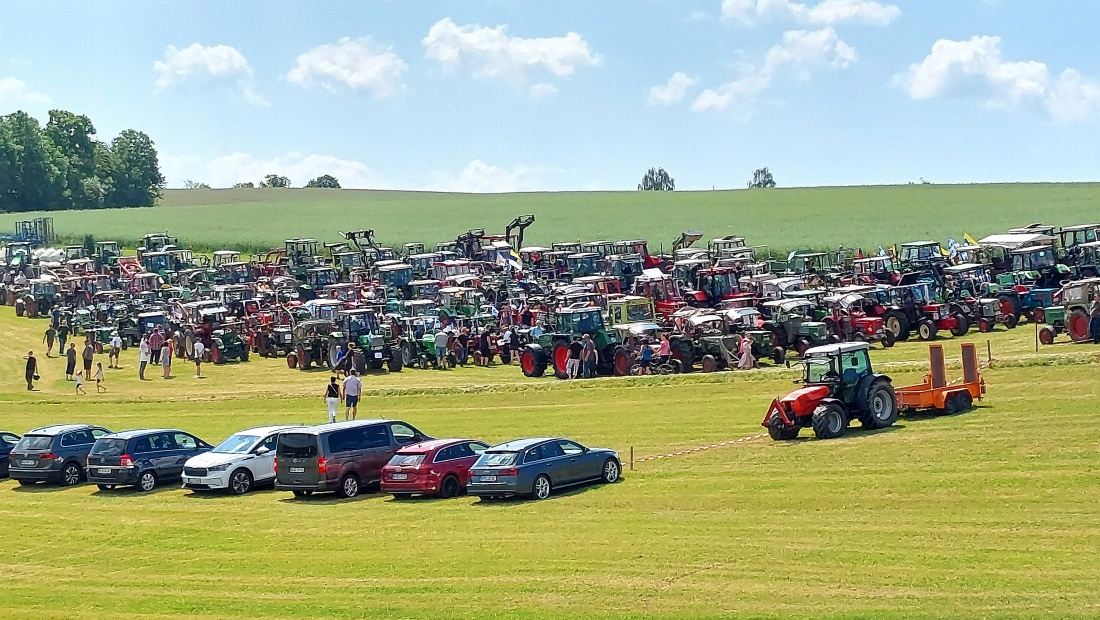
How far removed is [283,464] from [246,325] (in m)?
30.8

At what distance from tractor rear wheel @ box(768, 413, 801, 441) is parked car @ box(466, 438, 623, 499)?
3.98 meters

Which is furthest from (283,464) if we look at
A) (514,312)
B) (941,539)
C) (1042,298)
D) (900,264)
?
(900,264)

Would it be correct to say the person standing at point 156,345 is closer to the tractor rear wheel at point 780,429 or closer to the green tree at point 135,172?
the tractor rear wheel at point 780,429

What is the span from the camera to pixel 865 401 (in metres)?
29.8

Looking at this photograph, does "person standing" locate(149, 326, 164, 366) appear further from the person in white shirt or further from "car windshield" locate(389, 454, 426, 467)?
"car windshield" locate(389, 454, 426, 467)

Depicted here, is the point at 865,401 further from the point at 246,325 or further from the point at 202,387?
the point at 246,325

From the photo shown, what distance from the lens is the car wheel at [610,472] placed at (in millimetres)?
27609

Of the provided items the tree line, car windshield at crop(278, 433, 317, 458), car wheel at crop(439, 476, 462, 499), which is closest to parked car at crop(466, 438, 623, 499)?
car wheel at crop(439, 476, 462, 499)

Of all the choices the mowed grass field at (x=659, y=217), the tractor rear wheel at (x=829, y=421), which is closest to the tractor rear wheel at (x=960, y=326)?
the tractor rear wheel at (x=829, y=421)

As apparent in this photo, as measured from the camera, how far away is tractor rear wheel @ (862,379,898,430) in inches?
1177

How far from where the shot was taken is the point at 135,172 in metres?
174

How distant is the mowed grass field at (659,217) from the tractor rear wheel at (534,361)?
44167 millimetres

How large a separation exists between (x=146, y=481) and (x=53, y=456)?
2.75m

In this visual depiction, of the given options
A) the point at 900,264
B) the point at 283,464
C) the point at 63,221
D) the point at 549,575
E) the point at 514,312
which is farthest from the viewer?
the point at 63,221
